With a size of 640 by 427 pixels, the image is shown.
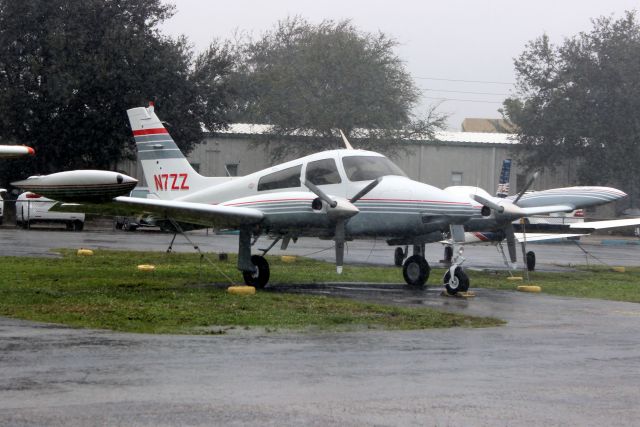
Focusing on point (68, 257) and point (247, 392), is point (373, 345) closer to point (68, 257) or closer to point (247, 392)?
point (247, 392)

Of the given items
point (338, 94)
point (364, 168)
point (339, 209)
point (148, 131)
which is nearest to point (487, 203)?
point (364, 168)

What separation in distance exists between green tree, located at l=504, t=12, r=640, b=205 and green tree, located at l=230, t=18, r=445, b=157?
24.0 ft

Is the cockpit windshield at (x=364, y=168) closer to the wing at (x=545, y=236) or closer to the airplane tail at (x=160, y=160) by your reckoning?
the airplane tail at (x=160, y=160)

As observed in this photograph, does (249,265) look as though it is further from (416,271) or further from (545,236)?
(545,236)

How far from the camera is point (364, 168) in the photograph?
65.8 feet

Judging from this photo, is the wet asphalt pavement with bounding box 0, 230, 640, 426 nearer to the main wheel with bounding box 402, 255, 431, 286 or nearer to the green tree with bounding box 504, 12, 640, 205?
the main wheel with bounding box 402, 255, 431, 286

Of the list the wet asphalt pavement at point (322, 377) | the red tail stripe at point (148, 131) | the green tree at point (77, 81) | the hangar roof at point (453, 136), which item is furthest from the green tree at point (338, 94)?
the wet asphalt pavement at point (322, 377)

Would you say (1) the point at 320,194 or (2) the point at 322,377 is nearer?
(2) the point at 322,377

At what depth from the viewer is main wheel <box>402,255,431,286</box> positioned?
21250 mm

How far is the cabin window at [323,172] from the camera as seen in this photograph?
1983cm

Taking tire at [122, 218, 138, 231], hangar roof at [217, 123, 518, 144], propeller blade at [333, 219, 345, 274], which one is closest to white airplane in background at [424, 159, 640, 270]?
propeller blade at [333, 219, 345, 274]

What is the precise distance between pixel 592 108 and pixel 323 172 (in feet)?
169

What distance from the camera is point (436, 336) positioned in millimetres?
12953

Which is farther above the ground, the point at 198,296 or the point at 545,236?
the point at 545,236
